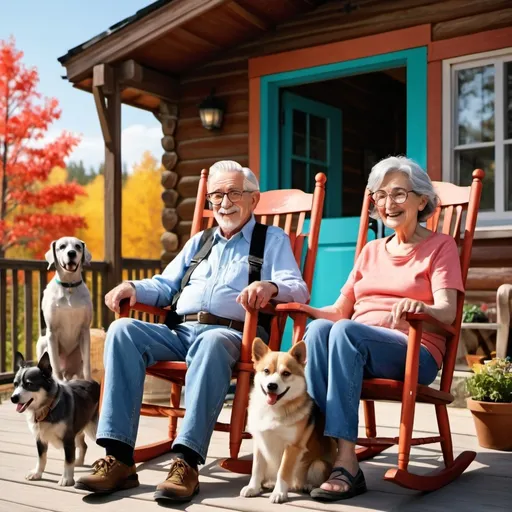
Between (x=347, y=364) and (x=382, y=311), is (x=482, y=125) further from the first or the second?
(x=347, y=364)

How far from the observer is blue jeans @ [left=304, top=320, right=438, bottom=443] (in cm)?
232

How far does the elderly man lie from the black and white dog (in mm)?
200

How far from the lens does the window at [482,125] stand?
182 inches

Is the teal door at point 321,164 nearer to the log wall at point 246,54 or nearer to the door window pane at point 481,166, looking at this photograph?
the log wall at point 246,54

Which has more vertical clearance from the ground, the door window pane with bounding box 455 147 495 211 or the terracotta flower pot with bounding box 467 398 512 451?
the door window pane with bounding box 455 147 495 211

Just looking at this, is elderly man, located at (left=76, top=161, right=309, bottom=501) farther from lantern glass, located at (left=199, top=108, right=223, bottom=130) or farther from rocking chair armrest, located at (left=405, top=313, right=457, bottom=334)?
lantern glass, located at (left=199, top=108, right=223, bottom=130)

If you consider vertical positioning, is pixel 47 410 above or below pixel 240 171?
below

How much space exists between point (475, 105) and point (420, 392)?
9.39ft

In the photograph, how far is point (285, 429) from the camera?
7.53ft

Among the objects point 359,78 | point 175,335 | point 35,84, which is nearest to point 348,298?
point 175,335

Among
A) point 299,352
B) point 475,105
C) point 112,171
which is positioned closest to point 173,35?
point 112,171

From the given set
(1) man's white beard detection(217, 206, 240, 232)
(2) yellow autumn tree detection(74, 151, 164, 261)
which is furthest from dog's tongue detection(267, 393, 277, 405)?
(2) yellow autumn tree detection(74, 151, 164, 261)

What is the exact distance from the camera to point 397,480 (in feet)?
7.38

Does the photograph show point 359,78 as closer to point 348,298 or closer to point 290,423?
point 348,298
